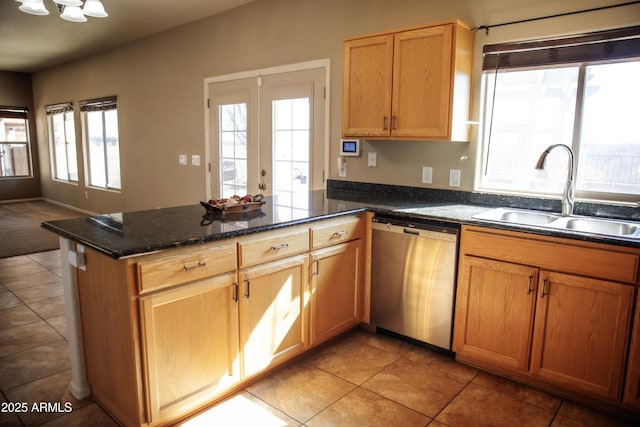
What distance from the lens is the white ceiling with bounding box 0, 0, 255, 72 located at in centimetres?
430

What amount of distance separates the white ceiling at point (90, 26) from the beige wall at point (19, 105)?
188 centimetres

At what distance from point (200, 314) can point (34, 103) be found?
918 centimetres

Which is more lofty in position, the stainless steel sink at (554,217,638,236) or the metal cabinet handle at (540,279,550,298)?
the stainless steel sink at (554,217,638,236)

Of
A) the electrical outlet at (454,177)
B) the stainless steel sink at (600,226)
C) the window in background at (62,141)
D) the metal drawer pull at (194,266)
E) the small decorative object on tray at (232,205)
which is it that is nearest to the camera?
the metal drawer pull at (194,266)

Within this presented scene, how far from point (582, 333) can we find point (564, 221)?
687mm

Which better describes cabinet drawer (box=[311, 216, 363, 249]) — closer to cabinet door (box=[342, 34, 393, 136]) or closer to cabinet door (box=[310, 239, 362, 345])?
cabinet door (box=[310, 239, 362, 345])

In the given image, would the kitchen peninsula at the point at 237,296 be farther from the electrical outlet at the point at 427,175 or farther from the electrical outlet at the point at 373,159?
the electrical outlet at the point at 373,159

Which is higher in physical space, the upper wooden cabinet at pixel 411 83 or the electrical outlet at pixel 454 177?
the upper wooden cabinet at pixel 411 83

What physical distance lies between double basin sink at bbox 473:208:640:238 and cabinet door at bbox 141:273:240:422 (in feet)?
4.86

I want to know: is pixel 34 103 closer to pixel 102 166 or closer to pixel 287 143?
pixel 102 166

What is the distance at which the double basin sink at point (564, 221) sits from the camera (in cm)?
235

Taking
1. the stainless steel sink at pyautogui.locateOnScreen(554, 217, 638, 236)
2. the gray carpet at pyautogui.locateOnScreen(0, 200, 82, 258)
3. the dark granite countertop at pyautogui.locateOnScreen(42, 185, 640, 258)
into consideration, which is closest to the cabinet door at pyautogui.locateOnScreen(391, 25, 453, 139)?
the dark granite countertop at pyautogui.locateOnScreen(42, 185, 640, 258)

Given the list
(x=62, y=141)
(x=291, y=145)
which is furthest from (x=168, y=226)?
(x=62, y=141)

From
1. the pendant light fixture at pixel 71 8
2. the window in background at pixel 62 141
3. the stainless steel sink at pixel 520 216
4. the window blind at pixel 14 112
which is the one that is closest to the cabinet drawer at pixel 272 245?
the stainless steel sink at pixel 520 216
